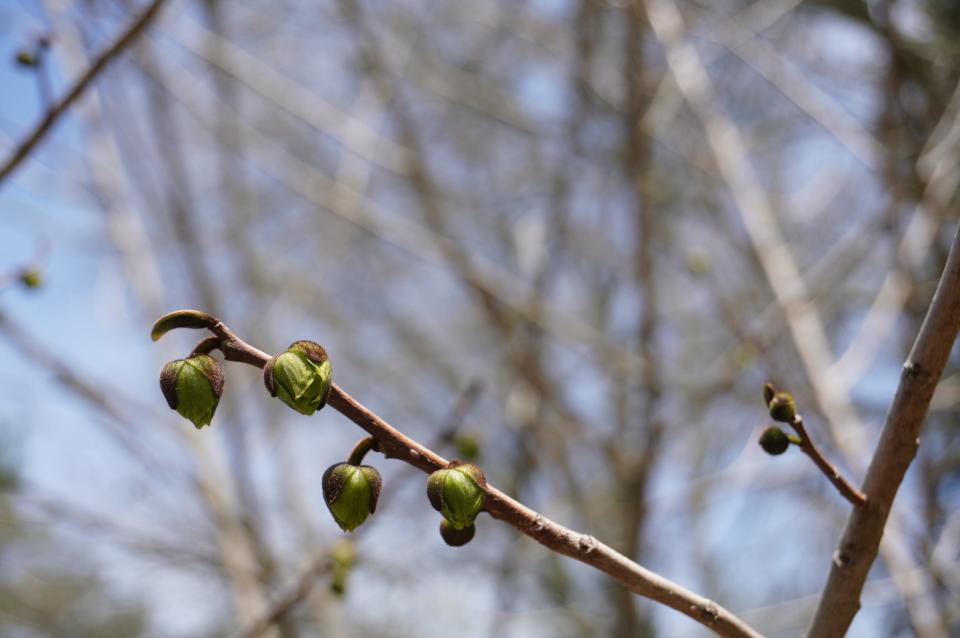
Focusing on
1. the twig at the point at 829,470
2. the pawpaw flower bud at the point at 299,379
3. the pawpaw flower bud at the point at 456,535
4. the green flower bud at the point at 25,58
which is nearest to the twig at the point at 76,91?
the green flower bud at the point at 25,58

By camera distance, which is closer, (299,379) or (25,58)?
(299,379)

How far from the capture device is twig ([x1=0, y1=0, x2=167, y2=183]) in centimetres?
152

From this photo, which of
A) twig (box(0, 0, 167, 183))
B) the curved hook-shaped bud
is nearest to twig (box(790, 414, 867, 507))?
the curved hook-shaped bud

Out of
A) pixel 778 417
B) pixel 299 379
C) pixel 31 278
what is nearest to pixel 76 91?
pixel 31 278

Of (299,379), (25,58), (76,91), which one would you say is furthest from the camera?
(25,58)

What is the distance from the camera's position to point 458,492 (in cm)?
74

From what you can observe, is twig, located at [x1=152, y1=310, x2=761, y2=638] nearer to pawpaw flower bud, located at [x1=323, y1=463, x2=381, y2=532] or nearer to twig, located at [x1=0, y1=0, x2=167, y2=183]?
pawpaw flower bud, located at [x1=323, y1=463, x2=381, y2=532]

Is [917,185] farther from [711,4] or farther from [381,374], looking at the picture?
[381,374]

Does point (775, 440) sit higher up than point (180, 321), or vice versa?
point (775, 440)

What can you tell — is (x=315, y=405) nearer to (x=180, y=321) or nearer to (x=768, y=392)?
(x=180, y=321)

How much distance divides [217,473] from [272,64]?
2.97 metres

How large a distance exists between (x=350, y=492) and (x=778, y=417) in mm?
438

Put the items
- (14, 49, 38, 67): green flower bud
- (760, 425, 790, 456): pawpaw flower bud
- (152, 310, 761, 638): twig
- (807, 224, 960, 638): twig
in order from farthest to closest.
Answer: (14, 49, 38, 67): green flower bud → (760, 425, 790, 456): pawpaw flower bud → (807, 224, 960, 638): twig → (152, 310, 761, 638): twig

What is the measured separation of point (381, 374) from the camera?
5.87m
